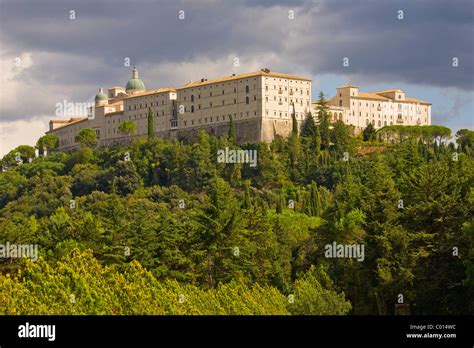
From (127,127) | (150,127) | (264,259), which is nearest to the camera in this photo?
(264,259)

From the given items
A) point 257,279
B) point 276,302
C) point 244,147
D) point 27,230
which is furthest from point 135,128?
point 276,302

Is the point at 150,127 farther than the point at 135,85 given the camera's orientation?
No

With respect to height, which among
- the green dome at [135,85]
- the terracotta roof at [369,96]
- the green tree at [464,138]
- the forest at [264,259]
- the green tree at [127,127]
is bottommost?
the forest at [264,259]

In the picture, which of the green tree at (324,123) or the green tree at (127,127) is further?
the green tree at (127,127)

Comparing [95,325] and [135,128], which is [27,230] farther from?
[135,128]

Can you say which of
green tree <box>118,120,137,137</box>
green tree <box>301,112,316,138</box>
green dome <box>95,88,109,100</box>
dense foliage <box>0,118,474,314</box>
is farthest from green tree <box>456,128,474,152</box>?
green dome <box>95,88,109,100</box>

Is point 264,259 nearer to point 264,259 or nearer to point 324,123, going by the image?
point 264,259

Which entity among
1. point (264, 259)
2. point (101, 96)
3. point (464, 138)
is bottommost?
point (264, 259)

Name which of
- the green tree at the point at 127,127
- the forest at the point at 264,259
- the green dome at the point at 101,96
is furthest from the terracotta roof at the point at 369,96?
the forest at the point at 264,259

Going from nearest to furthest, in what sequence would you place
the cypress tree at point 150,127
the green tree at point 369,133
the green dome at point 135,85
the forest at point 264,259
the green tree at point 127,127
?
the forest at point 264,259 < the green tree at point 369,133 < the cypress tree at point 150,127 < the green tree at point 127,127 < the green dome at point 135,85

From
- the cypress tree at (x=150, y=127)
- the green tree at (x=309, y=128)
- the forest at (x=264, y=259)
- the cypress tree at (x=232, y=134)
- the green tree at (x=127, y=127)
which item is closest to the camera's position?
the forest at (x=264, y=259)

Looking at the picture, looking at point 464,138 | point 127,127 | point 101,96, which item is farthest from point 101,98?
point 464,138

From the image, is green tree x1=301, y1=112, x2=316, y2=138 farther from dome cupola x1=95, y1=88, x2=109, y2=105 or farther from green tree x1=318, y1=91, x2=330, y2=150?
dome cupola x1=95, y1=88, x2=109, y2=105

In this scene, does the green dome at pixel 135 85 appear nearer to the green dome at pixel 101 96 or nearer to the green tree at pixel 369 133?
the green dome at pixel 101 96
